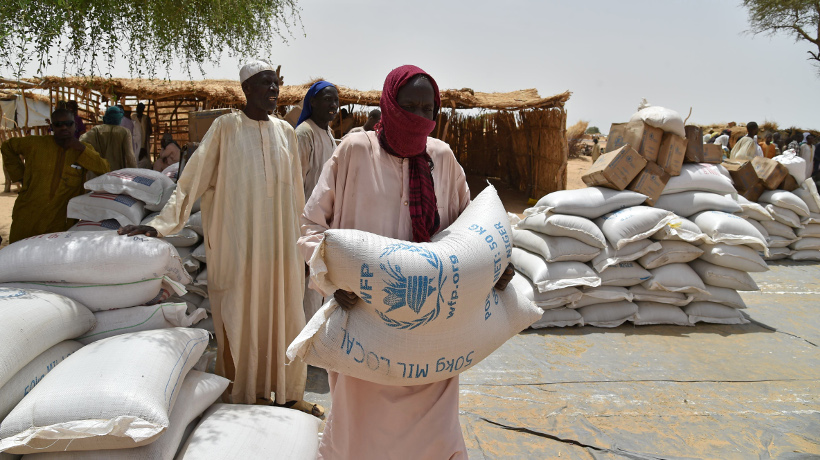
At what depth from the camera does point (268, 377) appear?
313 cm

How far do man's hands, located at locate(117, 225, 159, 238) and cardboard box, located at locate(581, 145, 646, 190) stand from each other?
3850mm

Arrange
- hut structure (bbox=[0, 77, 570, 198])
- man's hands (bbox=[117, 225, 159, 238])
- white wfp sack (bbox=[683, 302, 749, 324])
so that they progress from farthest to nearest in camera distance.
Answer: hut structure (bbox=[0, 77, 570, 198]), white wfp sack (bbox=[683, 302, 749, 324]), man's hands (bbox=[117, 225, 159, 238])

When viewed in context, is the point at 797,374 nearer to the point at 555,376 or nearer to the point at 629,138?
the point at 555,376

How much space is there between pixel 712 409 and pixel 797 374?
3.82ft

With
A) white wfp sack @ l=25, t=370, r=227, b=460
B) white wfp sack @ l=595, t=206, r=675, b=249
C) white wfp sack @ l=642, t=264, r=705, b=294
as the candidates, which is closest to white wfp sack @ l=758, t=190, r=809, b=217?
white wfp sack @ l=642, t=264, r=705, b=294

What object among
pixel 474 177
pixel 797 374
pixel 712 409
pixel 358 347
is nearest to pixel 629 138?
pixel 797 374

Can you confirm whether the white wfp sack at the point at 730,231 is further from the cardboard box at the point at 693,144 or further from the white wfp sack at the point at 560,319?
the white wfp sack at the point at 560,319

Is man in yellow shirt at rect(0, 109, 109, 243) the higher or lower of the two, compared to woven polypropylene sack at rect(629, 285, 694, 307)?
higher

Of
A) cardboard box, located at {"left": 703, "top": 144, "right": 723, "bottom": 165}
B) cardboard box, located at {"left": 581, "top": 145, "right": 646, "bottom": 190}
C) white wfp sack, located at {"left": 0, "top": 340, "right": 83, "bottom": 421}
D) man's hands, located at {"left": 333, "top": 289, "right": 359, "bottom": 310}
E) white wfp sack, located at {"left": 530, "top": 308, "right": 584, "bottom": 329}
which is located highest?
cardboard box, located at {"left": 703, "top": 144, "right": 723, "bottom": 165}

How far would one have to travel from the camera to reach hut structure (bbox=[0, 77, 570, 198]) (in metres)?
9.97

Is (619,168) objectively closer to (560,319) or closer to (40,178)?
(560,319)

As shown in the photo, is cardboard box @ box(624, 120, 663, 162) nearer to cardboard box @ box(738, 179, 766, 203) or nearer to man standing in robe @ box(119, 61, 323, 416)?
cardboard box @ box(738, 179, 766, 203)

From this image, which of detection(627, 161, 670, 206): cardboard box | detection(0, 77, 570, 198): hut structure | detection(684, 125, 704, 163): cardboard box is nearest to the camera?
detection(627, 161, 670, 206): cardboard box

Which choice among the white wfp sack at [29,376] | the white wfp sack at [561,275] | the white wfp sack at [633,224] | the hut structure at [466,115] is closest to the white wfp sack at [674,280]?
the white wfp sack at [633,224]
